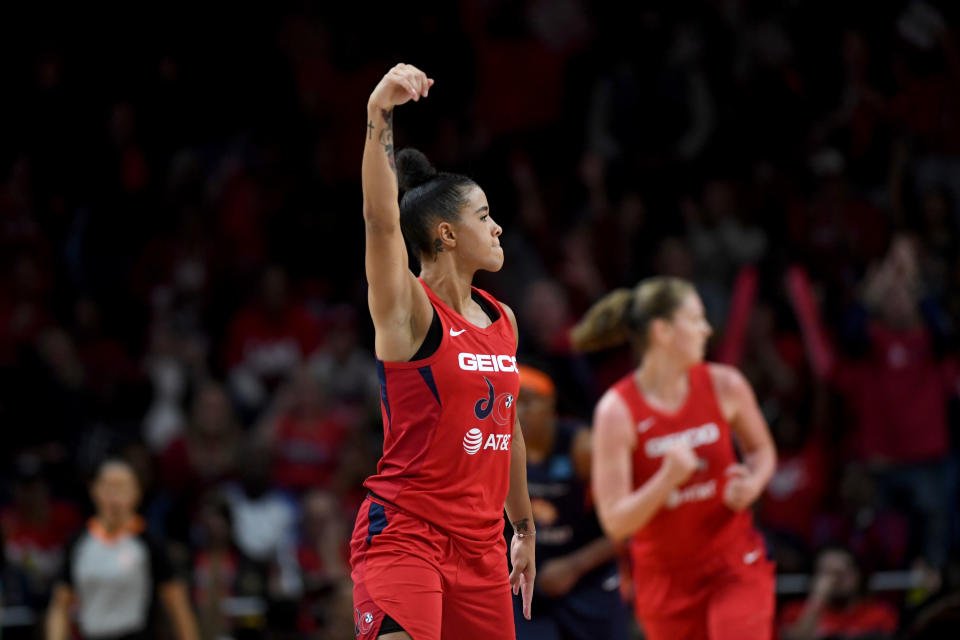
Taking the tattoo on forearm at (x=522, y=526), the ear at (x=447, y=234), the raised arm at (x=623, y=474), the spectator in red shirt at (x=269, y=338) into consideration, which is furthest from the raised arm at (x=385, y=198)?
the spectator in red shirt at (x=269, y=338)

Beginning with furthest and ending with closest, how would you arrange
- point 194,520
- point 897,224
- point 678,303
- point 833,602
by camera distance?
point 897,224 → point 194,520 → point 833,602 → point 678,303

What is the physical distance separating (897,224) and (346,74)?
491cm

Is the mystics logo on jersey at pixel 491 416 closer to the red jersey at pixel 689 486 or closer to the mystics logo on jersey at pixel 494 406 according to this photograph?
the mystics logo on jersey at pixel 494 406

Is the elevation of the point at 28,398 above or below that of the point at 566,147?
below

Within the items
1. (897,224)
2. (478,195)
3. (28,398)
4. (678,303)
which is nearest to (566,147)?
(897,224)

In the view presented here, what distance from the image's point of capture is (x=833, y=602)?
8.45 meters

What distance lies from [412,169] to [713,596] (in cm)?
244

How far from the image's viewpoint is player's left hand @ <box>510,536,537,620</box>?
14.4ft

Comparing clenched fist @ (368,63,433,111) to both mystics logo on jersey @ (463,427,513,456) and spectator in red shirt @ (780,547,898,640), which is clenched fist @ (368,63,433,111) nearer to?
mystics logo on jersey @ (463,427,513,456)

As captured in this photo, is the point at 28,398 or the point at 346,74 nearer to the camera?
the point at 28,398

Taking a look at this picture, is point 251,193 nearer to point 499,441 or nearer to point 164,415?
point 164,415

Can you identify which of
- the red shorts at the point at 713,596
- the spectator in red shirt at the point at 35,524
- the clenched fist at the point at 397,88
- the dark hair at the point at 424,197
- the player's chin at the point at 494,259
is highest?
the clenched fist at the point at 397,88

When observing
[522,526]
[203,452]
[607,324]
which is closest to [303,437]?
[203,452]

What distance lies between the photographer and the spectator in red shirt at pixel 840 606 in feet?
27.3
